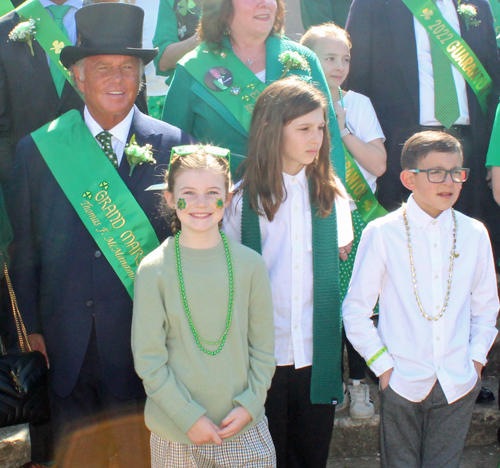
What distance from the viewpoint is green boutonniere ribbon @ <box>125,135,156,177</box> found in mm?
2402

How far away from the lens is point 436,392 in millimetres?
2381

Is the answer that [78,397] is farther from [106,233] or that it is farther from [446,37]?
[446,37]

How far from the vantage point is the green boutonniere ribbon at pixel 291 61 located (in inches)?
111

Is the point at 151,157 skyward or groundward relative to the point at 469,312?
skyward

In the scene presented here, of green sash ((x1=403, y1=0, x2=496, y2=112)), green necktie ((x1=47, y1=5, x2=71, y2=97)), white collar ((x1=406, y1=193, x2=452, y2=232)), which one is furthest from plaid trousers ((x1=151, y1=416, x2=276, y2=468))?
green sash ((x1=403, y1=0, x2=496, y2=112))

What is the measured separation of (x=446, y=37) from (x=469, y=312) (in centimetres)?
187

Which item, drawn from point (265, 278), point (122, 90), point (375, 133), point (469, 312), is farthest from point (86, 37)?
point (469, 312)

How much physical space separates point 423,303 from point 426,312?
4cm

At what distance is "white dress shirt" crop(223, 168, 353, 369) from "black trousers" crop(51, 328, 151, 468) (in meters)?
0.67

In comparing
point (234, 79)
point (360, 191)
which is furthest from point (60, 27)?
point (360, 191)

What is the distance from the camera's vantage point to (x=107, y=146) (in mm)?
2518

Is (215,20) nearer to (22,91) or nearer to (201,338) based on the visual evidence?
(22,91)

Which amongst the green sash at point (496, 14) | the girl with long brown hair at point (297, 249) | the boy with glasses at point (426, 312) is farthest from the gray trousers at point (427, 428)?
the green sash at point (496, 14)

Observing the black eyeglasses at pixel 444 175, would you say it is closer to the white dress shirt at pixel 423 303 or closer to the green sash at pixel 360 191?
the white dress shirt at pixel 423 303
